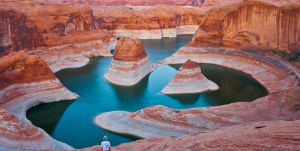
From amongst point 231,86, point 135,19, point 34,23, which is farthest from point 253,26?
point 135,19

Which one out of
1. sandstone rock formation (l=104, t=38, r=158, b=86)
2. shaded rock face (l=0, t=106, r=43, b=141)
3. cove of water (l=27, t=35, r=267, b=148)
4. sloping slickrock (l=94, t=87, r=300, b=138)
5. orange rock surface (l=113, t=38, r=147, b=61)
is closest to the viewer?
shaded rock face (l=0, t=106, r=43, b=141)

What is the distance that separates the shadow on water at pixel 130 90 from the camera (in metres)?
22.1

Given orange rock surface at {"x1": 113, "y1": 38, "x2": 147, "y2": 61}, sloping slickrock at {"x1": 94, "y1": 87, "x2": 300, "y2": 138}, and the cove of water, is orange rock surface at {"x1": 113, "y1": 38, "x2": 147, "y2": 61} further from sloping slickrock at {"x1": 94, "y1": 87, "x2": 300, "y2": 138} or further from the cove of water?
sloping slickrock at {"x1": 94, "y1": 87, "x2": 300, "y2": 138}

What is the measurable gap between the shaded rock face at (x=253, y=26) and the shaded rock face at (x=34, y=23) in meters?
19.8

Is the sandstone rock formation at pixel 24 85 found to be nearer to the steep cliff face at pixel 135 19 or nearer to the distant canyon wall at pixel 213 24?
the distant canyon wall at pixel 213 24

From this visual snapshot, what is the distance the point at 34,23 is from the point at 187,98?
24.2m

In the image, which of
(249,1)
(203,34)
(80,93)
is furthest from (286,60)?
(80,93)

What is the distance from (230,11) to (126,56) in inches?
657

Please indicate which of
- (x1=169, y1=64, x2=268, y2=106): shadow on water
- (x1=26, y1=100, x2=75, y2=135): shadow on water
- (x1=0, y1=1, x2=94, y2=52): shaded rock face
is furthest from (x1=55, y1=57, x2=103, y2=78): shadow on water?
(x1=169, y1=64, x2=268, y2=106): shadow on water

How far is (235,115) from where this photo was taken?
14.0 m

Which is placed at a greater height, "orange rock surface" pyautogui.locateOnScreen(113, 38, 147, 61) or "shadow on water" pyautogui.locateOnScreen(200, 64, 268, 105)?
"orange rock surface" pyautogui.locateOnScreen(113, 38, 147, 61)

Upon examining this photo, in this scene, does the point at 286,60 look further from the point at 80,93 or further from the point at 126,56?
the point at 80,93

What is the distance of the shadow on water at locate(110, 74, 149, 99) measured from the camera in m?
22.1

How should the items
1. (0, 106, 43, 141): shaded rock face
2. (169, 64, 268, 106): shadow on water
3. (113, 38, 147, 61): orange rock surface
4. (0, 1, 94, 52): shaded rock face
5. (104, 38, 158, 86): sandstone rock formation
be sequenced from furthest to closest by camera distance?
(0, 1, 94, 52): shaded rock face < (113, 38, 147, 61): orange rock surface < (104, 38, 158, 86): sandstone rock formation < (169, 64, 268, 106): shadow on water < (0, 106, 43, 141): shaded rock face
